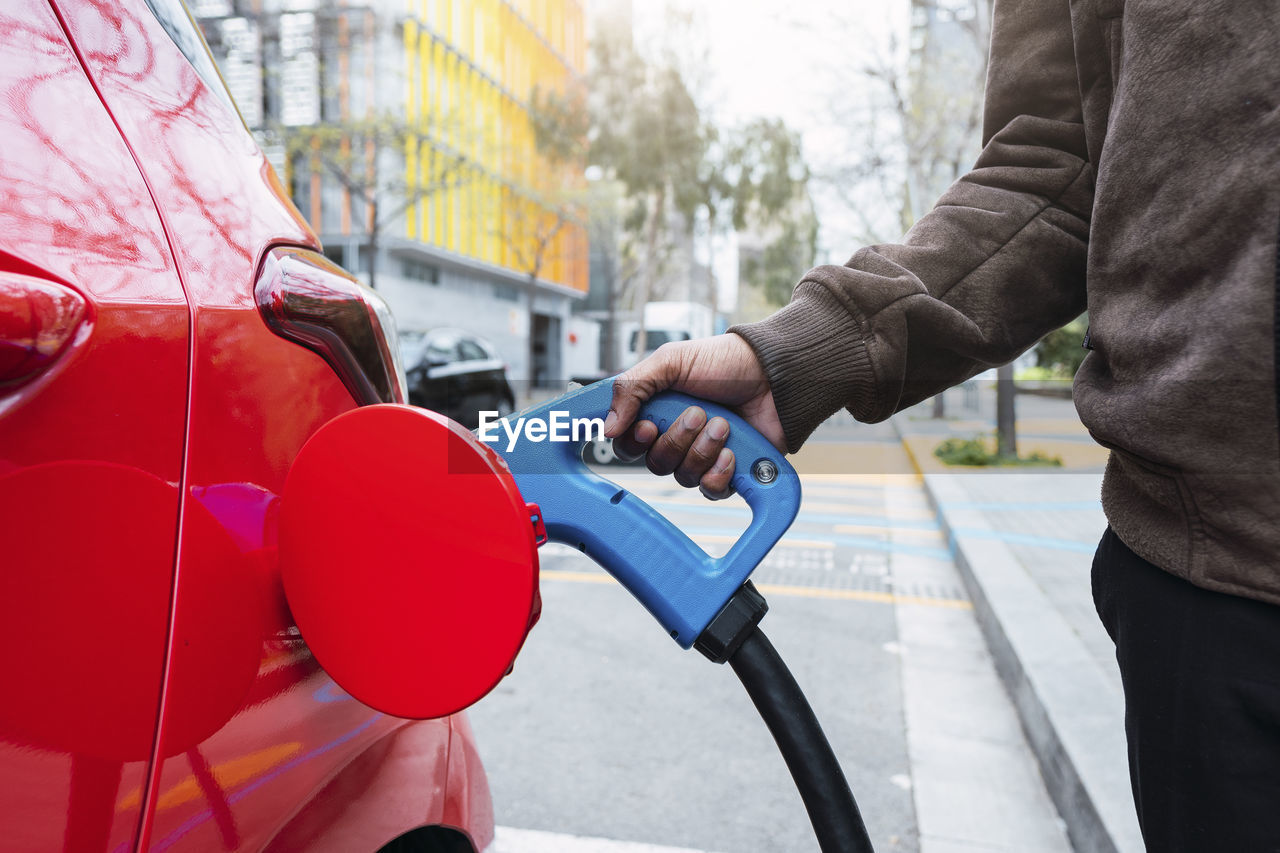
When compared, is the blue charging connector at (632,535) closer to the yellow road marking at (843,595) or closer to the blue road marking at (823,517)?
the yellow road marking at (843,595)

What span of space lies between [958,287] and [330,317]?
816 millimetres

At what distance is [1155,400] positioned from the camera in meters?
0.91

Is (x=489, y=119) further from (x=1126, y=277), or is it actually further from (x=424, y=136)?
(x=1126, y=277)

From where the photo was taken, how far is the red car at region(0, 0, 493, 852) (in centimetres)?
75

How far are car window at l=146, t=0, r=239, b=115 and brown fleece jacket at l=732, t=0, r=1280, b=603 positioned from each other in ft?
2.53

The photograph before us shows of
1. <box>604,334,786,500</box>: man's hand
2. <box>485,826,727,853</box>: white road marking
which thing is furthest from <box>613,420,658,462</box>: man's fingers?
<box>485,826,727,853</box>: white road marking

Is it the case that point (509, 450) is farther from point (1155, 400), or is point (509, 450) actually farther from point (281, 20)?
point (281, 20)

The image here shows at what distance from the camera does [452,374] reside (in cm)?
1081

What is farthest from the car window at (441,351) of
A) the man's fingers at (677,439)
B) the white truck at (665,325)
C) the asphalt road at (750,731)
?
the white truck at (665,325)

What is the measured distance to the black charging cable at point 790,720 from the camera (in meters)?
1.14

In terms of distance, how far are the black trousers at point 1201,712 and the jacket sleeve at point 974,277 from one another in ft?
1.26

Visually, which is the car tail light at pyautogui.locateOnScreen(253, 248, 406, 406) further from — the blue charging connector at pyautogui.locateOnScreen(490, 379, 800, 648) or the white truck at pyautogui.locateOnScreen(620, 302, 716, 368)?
the white truck at pyautogui.locateOnScreen(620, 302, 716, 368)

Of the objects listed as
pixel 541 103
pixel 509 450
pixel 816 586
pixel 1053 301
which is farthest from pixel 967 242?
pixel 541 103

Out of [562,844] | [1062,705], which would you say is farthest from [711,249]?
[562,844]
